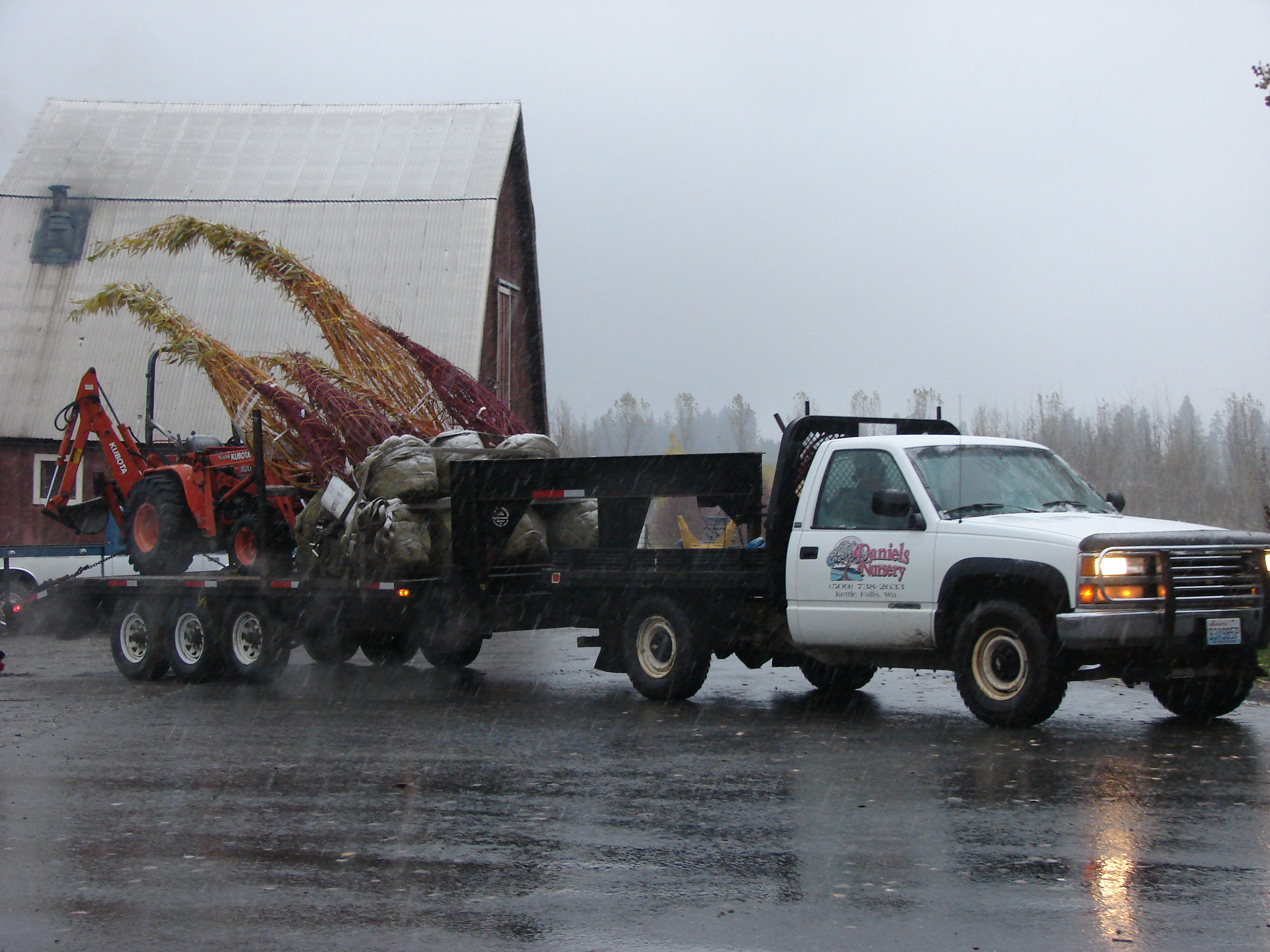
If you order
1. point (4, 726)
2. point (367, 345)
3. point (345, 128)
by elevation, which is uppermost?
point (345, 128)

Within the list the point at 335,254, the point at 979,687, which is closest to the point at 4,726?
the point at 979,687

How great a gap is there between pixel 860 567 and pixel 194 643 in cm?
773

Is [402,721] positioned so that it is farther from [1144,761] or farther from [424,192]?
[424,192]

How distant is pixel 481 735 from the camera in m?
10.6

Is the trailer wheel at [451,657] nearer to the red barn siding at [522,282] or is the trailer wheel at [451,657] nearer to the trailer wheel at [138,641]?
the trailer wheel at [138,641]

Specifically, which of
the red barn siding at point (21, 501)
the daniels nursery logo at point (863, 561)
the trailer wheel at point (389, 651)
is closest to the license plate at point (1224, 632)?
the daniels nursery logo at point (863, 561)

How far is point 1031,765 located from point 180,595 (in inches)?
374

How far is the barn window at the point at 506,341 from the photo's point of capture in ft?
119

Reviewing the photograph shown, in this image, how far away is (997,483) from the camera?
35.6ft

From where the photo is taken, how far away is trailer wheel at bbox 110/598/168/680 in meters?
15.1

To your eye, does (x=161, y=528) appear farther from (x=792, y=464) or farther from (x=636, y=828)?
(x=636, y=828)

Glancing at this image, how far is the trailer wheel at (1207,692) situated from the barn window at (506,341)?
2632 centimetres

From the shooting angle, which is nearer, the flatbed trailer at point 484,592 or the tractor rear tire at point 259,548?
the flatbed trailer at point 484,592

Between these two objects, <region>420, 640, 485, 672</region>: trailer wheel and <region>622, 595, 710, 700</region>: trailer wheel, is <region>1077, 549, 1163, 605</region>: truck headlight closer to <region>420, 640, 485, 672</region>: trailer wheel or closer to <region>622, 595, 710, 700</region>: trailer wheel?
<region>622, 595, 710, 700</region>: trailer wheel
